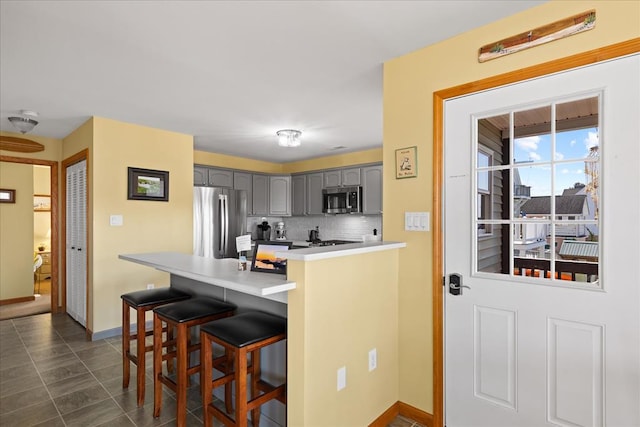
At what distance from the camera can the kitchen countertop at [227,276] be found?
5.14 feet

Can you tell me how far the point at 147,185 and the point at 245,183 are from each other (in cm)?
207

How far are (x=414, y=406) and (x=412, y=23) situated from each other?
7.56ft

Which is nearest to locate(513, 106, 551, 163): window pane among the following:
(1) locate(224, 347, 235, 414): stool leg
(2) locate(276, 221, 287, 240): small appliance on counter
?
(1) locate(224, 347, 235, 414): stool leg

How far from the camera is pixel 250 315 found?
1.96m

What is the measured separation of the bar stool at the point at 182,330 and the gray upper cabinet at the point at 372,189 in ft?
10.7

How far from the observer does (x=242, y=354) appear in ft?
5.33

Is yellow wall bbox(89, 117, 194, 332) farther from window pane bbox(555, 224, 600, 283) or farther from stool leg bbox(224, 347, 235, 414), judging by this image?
window pane bbox(555, 224, 600, 283)

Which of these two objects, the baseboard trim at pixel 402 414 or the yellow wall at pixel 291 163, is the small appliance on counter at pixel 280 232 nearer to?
the yellow wall at pixel 291 163

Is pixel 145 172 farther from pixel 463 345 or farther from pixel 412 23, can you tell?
pixel 463 345

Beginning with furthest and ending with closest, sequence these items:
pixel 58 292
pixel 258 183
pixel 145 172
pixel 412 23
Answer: pixel 258 183 → pixel 58 292 → pixel 145 172 → pixel 412 23

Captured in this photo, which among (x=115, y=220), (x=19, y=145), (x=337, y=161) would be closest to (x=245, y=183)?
(x=337, y=161)

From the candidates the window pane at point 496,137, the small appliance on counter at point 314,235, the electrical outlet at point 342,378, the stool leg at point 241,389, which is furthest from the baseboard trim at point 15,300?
the window pane at point 496,137

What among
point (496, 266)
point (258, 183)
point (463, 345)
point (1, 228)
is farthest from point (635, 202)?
point (1, 228)

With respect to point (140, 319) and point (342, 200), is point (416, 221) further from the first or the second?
point (342, 200)
